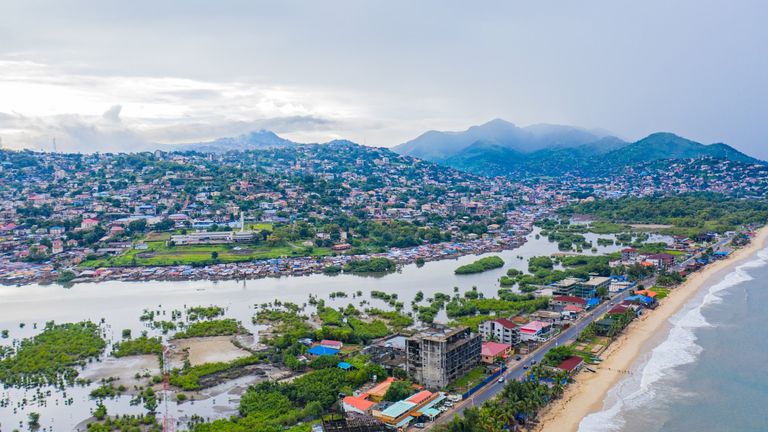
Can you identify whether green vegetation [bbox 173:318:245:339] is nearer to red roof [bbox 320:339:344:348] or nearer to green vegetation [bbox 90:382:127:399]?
red roof [bbox 320:339:344:348]

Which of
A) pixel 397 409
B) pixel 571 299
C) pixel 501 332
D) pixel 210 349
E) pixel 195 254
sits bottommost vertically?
pixel 210 349

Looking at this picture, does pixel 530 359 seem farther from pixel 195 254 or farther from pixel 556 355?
pixel 195 254

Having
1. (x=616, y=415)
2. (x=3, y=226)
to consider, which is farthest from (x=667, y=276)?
(x=3, y=226)

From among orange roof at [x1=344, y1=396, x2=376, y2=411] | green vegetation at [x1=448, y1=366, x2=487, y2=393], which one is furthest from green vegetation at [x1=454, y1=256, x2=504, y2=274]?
orange roof at [x1=344, y1=396, x2=376, y2=411]

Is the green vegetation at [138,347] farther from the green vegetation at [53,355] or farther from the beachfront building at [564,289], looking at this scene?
the beachfront building at [564,289]

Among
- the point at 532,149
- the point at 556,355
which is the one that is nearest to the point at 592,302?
the point at 556,355

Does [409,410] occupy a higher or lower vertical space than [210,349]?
higher
